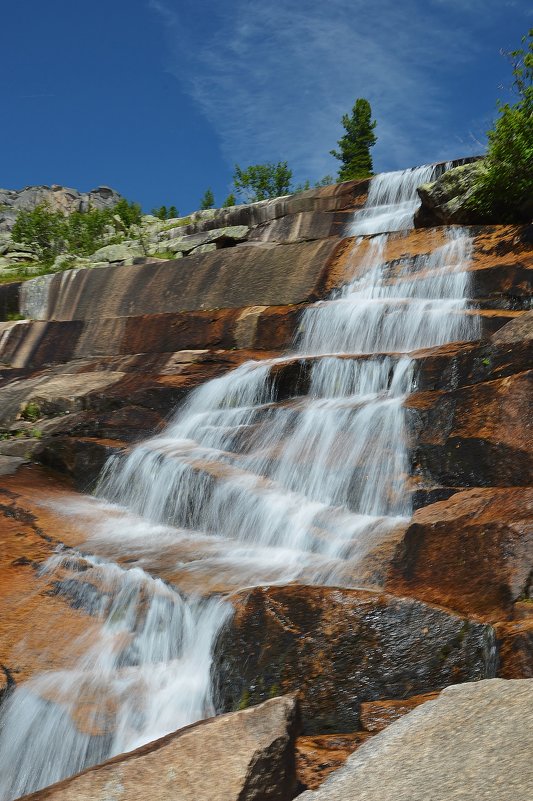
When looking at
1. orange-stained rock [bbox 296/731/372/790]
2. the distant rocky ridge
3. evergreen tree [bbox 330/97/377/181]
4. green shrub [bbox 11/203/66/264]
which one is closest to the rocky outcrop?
orange-stained rock [bbox 296/731/372/790]

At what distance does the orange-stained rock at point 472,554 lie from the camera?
5426 millimetres

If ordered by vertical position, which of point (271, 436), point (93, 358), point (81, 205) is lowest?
point (271, 436)

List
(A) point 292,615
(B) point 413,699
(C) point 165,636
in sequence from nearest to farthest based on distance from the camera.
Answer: (B) point 413,699, (A) point 292,615, (C) point 165,636

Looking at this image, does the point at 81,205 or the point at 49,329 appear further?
the point at 81,205

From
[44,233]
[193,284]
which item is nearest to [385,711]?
[193,284]

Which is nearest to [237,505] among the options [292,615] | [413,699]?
[292,615]

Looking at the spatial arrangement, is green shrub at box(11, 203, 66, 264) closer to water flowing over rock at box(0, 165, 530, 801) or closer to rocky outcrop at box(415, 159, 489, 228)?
water flowing over rock at box(0, 165, 530, 801)

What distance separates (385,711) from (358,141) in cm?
5123

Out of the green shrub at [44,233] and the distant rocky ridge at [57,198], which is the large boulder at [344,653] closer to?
the green shrub at [44,233]

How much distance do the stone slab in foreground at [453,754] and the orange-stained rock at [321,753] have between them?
550mm

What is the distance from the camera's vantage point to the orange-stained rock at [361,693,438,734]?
194 inches

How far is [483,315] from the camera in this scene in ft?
36.9

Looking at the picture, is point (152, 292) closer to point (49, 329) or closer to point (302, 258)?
point (49, 329)

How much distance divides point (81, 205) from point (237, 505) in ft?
257
